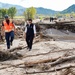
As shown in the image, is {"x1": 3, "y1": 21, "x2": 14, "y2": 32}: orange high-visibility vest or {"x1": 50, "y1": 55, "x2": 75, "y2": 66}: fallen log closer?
{"x1": 50, "y1": 55, "x2": 75, "y2": 66}: fallen log

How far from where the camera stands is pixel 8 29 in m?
16.5

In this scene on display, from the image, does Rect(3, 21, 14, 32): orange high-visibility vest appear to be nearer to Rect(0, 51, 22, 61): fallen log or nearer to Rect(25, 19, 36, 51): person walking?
Rect(25, 19, 36, 51): person walking

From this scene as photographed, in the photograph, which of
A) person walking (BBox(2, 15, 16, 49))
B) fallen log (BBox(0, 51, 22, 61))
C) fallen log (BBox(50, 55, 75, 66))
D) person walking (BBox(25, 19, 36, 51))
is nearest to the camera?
fallen log (BBox(50, 55, 75, 66))

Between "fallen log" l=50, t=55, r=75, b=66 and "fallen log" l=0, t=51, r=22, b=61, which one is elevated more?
"fallen log" l=50, t=55, r=75, b=66

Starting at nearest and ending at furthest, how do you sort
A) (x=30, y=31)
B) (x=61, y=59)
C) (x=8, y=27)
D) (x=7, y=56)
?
(x=61, y=59) → (x=7, y=56) → (x=30, y=31) → (x=8, y=27)

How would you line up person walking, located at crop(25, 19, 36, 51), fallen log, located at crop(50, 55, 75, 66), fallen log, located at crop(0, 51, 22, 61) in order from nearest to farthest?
fallen log, located at crop(50, 55, 75, 66), fallen log, located at crop(0, 51, 22, 61), person walking, located at crop(25, 19, 36, 51)

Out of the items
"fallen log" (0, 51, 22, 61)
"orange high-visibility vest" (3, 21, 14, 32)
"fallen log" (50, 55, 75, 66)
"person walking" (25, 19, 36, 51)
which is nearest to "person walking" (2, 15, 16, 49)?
"orange high-visibility vest" (3, 21, 14, 32)

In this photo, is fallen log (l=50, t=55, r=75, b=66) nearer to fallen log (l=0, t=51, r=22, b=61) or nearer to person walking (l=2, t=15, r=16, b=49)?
fallen log (l=0, t=51, r=22, b=61)

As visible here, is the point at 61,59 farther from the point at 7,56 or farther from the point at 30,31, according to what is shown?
the point at 30,31

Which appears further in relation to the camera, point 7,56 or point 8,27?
point 8,27

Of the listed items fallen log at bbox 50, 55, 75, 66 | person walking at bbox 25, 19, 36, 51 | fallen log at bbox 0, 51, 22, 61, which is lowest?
fallen log at bbox 0, 51, 22, 61

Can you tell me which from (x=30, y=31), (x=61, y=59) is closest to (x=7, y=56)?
(x=30, y=31)

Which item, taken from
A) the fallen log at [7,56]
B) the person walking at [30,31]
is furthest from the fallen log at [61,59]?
the person walking at [30,31]

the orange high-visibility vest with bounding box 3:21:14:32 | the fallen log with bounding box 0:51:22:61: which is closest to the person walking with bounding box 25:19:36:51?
the orange high-visibility vest with bounding box 3:21:14:32
